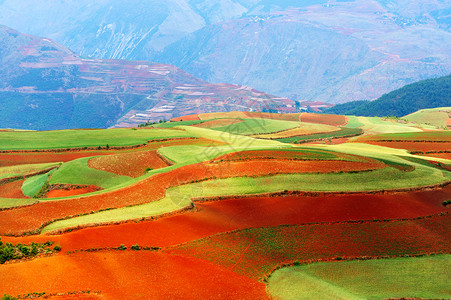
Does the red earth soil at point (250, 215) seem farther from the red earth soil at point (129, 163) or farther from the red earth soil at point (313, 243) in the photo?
the red earth soil at point (129, 163)

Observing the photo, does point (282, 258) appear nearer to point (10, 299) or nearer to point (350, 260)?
point (350, 260)

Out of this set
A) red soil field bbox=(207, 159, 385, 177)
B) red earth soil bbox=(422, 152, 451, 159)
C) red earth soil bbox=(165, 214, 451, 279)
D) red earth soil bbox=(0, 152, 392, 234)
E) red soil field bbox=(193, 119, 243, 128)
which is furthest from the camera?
red soil field bbox=(193, 119, 243, 128)

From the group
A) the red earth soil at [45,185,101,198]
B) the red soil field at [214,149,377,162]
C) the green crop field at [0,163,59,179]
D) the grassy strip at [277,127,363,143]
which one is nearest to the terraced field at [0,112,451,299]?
the red soil field at [214,149,377,162]

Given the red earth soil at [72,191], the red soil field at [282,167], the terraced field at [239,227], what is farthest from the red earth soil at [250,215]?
the red earth soil at [72,191]

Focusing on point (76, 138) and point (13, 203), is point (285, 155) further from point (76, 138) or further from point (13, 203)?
point (76, 138)

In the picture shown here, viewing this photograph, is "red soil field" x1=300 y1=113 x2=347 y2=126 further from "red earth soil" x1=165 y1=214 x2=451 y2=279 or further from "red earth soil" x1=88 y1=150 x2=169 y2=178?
"red earth soil" x1=165 y1=214 x2=451 y2=279

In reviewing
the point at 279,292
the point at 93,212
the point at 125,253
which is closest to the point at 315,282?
the point at 279,292

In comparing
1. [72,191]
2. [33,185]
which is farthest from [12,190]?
[72,191]
